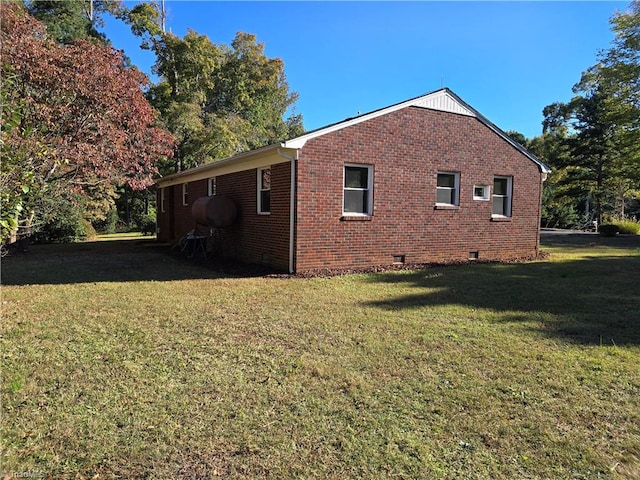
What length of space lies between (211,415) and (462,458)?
70.3 inches

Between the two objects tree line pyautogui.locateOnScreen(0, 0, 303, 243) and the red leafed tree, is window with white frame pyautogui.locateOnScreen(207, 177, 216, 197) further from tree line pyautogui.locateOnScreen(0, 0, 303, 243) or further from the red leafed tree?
the red leafed tree

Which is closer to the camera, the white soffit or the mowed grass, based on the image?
the mowed grass

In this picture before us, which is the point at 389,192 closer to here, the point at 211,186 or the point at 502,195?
the point at 502,195

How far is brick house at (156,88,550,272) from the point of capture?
9547 millimetres

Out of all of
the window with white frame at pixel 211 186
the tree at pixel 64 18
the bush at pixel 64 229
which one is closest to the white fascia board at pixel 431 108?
the window with white frame at pixel 211 186

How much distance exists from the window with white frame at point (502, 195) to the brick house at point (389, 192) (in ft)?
0.10

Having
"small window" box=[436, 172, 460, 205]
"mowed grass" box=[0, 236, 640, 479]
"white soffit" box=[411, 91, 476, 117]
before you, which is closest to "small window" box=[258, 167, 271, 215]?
"mowed grass" box=[0, 236, 640, 479]

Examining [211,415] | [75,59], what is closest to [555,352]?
[211,415]

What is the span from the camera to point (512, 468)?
102 inches

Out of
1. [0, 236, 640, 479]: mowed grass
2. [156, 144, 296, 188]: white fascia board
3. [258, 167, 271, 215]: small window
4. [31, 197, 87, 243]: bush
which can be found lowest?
[0, 236, 640, 479]: mowed grass

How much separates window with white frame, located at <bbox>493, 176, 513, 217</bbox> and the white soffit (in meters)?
2.40

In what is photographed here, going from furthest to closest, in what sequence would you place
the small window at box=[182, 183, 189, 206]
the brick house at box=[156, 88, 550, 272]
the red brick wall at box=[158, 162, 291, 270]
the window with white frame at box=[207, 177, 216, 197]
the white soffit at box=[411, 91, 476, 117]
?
1. the small window at box=[182, 183, 189, 206]
2. the window with white frame at box=[207, 177, 216, 197]
3. the white soffit at box=[411, 91, 476, 117]
4. the red brick wall at box=[158, 162, 291, 270]
5. the brick house at box=[156, 88, 550, 272]

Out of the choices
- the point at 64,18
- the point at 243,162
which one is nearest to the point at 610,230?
the point at 243,162

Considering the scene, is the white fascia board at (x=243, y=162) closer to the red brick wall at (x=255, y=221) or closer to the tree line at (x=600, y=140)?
the red brick wall at (x=255, y=221)
